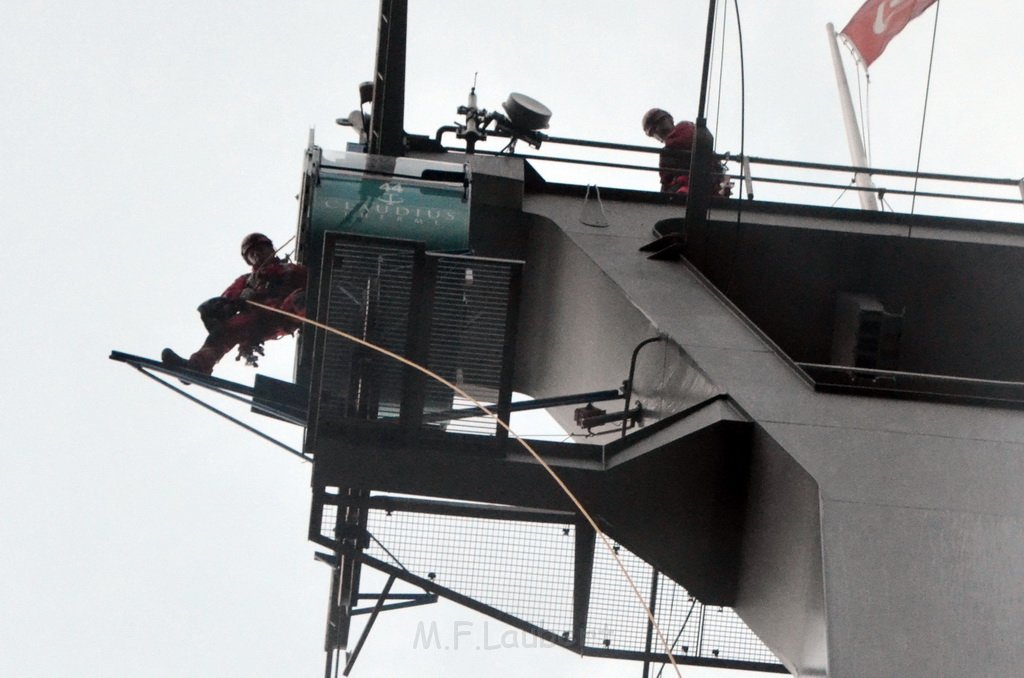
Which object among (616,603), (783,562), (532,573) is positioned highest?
(783,562)

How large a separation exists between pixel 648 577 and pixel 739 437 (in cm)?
261

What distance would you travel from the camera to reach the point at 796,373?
34.7ft

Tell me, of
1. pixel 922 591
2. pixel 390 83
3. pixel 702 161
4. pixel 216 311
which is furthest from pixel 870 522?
pixel 390 83

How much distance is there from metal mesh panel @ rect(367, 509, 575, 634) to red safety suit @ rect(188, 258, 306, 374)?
2690mm

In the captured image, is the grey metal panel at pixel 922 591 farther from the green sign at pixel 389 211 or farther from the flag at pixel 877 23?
the flag at pixel 877 23

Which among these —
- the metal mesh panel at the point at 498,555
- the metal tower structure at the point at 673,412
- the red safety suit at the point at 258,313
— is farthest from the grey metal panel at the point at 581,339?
the red safety suit at the point at 258,313

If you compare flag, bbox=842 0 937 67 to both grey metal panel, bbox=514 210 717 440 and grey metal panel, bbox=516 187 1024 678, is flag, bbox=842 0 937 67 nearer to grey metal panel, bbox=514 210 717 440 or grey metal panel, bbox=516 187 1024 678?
grey metal panel, bbox=514 210 717 440

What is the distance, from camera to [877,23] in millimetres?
18281

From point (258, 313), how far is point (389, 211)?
7.31 ft

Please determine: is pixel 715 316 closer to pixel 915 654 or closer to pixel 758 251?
pixel 758 251

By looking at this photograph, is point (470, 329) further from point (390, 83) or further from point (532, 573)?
point (390, 83)

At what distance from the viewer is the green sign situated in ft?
41.8

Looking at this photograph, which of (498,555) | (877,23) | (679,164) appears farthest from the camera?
(877,23)

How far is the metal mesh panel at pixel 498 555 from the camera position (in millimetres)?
12023
